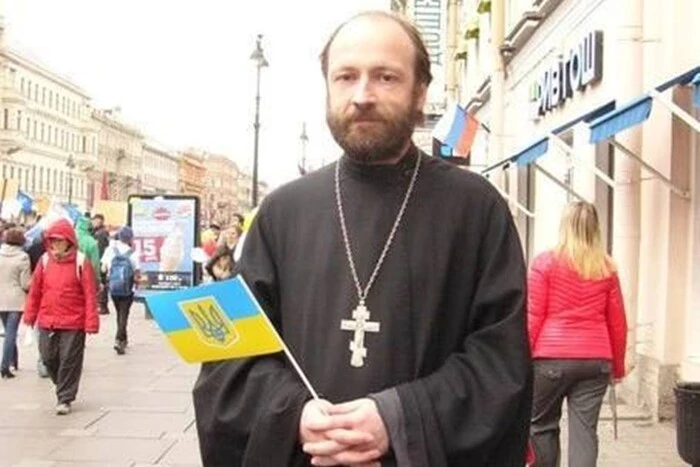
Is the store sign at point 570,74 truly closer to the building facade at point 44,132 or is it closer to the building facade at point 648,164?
the building facade at point 648,164

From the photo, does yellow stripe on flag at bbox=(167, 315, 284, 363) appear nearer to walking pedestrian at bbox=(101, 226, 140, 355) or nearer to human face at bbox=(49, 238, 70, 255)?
human face at bbox=(49, 238, 70, 255)

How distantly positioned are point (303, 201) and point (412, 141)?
278 millimetres

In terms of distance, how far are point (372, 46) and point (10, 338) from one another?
1064 centimetres

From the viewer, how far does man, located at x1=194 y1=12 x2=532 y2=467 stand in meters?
2.12

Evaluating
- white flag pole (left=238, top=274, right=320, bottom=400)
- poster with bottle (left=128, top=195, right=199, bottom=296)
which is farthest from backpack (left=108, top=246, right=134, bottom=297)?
white flag pole (left=238, top=274, right=320, bottom=400)

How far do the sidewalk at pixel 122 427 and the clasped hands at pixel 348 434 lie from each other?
18.2 ft

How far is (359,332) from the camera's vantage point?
2215 millimetres

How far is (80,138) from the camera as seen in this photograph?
140 m

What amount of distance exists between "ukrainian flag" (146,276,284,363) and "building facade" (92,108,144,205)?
465ft

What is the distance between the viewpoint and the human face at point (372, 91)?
226cm

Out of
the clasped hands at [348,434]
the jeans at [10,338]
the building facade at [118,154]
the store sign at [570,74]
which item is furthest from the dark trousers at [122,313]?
the building facade at [118,154]

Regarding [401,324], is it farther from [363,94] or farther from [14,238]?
[14,238]

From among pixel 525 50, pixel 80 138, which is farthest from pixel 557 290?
pixel 80 138

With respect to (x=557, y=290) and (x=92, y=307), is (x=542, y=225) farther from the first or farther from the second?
(x=557, y=290)
